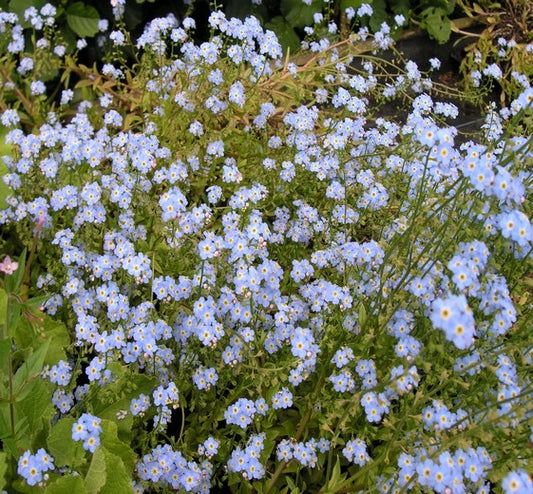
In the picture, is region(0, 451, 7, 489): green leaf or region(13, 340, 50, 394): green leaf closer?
region(0, 451, 7, 489): green leaf

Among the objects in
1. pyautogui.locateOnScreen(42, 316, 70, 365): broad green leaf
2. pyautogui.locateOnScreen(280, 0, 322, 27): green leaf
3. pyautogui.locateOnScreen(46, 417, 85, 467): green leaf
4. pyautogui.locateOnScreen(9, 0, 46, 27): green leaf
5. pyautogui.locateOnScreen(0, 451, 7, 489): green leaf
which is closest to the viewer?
pyautogui.locateOnScreen(0, 451, 7, 489): green leaf

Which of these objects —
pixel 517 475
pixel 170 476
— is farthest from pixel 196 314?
pixel 517 475

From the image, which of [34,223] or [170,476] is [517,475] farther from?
[34,223]

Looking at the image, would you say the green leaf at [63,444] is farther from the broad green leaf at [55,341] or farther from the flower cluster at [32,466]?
the broad green leaf at [55,341]

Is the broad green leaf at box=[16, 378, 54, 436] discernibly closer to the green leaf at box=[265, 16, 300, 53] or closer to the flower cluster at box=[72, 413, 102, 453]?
the flower cluster at box=[72, 413, 102, 453]

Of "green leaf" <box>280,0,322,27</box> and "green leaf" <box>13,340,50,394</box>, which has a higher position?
"green leaf" <box>280,0,322,27</box>

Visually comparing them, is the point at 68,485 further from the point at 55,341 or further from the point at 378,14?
the point at 378,14

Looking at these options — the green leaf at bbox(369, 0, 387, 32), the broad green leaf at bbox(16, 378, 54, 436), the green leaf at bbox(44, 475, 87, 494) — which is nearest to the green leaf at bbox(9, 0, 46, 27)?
the green leaf at bbox(369, 0, 387, 32)

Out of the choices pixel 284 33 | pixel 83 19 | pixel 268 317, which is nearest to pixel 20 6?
pixel 83 19
